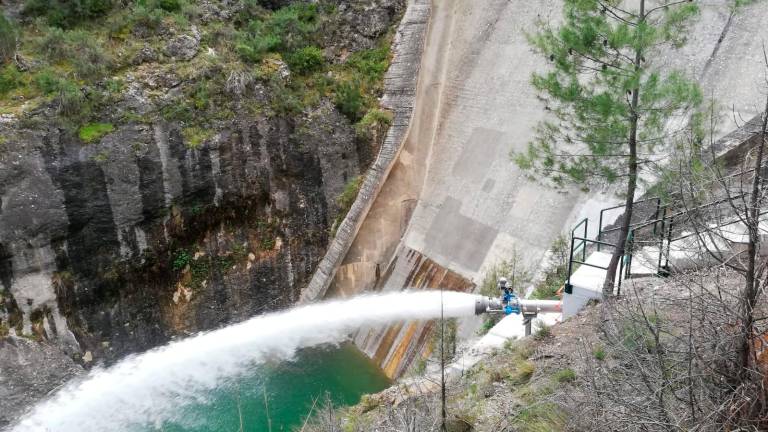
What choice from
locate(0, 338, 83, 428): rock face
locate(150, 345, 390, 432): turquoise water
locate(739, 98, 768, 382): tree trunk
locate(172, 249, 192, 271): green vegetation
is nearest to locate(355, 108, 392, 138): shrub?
locate(172, 249, 192, 271): green vegetation

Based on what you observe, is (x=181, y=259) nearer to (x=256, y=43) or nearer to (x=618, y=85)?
(x=256, y=43)

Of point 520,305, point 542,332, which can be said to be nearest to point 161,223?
point 520,305

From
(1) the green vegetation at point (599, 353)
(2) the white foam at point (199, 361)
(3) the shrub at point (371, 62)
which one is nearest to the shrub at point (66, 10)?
(3) the shrub at point (371, 62)

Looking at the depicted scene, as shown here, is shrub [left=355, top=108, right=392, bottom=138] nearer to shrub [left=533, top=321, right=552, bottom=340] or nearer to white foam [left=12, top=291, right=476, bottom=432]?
white foam [left=12, top=291, right=476, bottom=432]

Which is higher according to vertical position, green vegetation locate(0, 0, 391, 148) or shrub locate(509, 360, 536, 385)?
green vegetation locate(0, 0, 391, 148)

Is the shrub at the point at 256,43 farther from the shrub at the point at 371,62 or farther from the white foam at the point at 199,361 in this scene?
the white foam at the point at 199,361

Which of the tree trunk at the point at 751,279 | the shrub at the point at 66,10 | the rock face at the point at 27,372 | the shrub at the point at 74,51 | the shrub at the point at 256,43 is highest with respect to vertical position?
the shrub at the point at 66,10

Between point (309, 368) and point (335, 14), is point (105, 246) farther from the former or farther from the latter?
point (335, 14)
